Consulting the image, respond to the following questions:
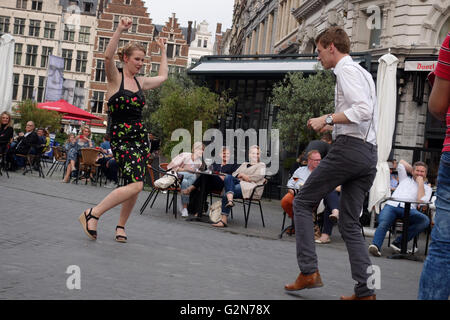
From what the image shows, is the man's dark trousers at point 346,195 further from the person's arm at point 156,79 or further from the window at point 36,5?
the window at point 36,5

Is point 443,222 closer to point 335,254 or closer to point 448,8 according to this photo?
point 335,254

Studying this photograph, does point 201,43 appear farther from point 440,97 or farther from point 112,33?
point 440,97

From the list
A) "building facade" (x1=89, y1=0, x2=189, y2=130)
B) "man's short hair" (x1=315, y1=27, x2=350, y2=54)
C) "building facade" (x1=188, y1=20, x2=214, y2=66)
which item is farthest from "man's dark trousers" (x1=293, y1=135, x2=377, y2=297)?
"building facade" (x1=188, y1=20, x2=214, y2=66)

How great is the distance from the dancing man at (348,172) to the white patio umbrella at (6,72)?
15111 mm

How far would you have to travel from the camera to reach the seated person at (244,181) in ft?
34.6

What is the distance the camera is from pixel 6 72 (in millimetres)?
18297

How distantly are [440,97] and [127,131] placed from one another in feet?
13.0

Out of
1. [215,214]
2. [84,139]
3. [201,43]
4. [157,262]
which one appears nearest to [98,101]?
[201,43]

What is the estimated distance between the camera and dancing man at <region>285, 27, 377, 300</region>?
460 centimetres

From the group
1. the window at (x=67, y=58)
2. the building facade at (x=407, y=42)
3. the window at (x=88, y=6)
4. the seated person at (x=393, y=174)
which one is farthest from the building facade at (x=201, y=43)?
the seated person at (x=393, y=174)

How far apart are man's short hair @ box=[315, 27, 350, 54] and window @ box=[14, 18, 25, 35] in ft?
216

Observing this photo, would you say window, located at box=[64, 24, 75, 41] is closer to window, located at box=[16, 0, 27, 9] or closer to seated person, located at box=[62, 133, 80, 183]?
window, located at box=[16, 0, 27, 9]

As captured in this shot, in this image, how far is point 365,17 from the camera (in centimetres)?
2480
